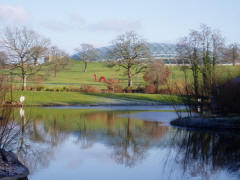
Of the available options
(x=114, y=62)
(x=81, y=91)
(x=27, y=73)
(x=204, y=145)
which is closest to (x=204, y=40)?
(x=114, y=62)

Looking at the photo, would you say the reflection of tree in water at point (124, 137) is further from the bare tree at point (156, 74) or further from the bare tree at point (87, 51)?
the bare tree at point (87, 51)

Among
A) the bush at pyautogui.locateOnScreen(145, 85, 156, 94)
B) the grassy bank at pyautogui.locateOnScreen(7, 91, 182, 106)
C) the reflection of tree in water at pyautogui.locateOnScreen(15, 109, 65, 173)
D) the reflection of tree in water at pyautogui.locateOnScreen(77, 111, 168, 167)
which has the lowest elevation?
the reflection of tree in water at pyautogui.locateOnScreen(77, 111, 168, 167)

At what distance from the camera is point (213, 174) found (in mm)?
8633

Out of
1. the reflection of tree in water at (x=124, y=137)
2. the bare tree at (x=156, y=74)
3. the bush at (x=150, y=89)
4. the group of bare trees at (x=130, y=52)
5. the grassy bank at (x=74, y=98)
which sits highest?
the group of bare trees at (x=130, y=52)

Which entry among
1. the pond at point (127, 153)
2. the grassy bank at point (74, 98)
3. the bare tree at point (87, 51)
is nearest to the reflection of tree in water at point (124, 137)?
the pond at point (127, 153)

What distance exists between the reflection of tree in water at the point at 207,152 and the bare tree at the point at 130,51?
39.9m

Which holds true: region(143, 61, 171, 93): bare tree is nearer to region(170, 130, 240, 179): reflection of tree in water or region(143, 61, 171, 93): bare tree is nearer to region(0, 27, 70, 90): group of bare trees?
region(0, 27, 70, 90): group of bare trees

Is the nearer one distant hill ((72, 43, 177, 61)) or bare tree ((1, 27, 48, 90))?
bare tree ((1, 27, 48, 90))

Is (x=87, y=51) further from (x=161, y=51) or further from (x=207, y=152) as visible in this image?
(x=207, y=152)

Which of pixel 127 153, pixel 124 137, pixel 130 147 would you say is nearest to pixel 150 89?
pixel 124 137

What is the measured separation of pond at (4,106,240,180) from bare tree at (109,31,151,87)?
3880 centimetres

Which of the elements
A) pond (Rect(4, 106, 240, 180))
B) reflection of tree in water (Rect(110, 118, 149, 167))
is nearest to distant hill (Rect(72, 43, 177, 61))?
reflection of tree in water (Rect(110, 118, 149, 167))

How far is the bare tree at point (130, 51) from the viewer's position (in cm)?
5506

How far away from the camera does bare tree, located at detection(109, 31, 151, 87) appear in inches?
2168
